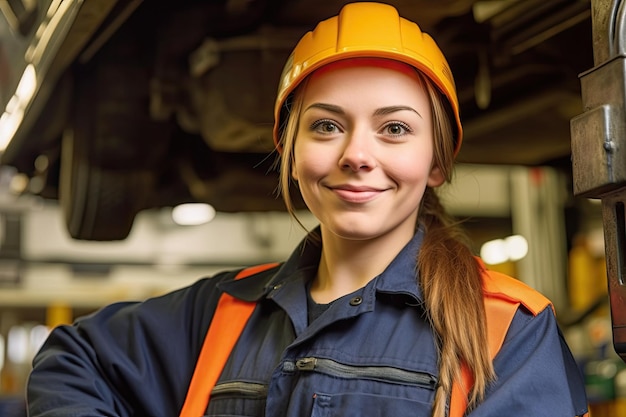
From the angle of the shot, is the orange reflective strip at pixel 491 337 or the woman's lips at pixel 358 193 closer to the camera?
the orange reflective strip at pixel 491 337

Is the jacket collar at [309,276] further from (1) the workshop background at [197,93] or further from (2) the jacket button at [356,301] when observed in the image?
(1) the workshop background at [197,93]

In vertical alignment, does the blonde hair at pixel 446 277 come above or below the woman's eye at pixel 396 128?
below

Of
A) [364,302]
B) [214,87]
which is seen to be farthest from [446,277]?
[214,87]

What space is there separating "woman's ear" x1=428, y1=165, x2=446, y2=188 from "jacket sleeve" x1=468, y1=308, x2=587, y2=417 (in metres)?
0.33

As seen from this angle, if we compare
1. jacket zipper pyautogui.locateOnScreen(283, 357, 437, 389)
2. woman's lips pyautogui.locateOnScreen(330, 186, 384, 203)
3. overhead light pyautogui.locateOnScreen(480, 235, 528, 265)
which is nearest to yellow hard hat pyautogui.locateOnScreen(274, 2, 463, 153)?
woman's lips pyautogui.locateOnScreen(330, 186, 384, 203)

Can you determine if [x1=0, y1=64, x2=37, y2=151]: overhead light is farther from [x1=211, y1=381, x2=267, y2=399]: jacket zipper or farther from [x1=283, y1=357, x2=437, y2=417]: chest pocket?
[x1=283, y1=357, x2=437, y2=417]: chest pocket

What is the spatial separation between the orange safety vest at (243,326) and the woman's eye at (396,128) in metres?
0.27

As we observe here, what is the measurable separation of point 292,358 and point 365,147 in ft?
1.19

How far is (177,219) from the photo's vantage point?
757 centimetres

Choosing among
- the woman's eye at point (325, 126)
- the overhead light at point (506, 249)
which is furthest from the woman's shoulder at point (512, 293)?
the overhead light at point (506, 249)

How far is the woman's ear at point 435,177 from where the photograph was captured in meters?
1.76

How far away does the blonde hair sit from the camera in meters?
1.46

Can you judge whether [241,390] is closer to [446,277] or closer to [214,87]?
[446,277]

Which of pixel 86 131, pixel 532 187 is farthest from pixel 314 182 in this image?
pixel 532 187
